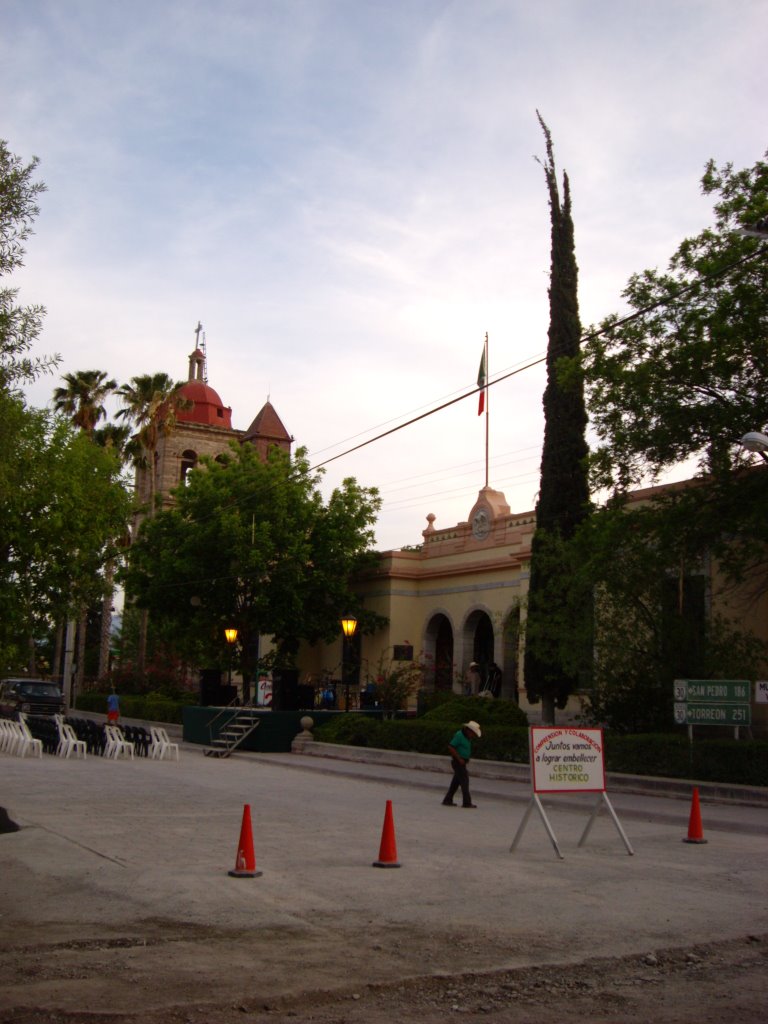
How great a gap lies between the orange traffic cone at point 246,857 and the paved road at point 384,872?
0.53 ft

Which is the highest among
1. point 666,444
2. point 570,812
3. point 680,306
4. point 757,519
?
point 680,306

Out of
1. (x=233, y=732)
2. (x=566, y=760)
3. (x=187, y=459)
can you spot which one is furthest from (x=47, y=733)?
(x=187, y=459)

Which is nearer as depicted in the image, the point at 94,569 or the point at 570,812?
the point at 570,812

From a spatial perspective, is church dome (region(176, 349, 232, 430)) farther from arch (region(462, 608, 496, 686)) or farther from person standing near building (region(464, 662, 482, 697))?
person standing near building (region(464, 662, 482, 697))

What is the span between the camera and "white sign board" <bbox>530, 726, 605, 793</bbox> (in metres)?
12.5

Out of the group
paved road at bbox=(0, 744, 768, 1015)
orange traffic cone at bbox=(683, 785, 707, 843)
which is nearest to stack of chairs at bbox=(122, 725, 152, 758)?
paved road at bbox=(0, 744, 768, 1015)

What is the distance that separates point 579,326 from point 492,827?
15620 millimetres

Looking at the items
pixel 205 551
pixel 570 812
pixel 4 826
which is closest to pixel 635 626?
pixel 570 812

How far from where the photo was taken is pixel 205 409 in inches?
2685

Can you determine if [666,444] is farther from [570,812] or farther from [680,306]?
[570,812]

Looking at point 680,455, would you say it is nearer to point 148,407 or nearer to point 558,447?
point 558,447

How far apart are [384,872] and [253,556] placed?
27167mm

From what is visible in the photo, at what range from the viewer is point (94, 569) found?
82.4 ft

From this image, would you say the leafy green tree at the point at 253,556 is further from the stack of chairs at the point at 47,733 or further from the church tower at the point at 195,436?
the church tower at the point at 195,436
